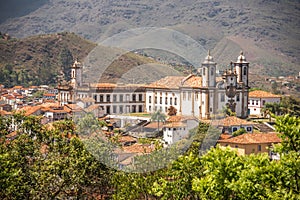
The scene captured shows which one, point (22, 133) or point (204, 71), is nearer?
point (22, 133)

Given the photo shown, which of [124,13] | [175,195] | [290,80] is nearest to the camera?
[175,195]

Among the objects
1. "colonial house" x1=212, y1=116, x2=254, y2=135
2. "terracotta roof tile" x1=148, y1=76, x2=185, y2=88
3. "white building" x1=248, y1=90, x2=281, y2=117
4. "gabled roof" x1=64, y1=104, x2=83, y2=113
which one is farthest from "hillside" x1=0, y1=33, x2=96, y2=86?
"colonial house" x1=212, y1=116, x2=254, y2=135

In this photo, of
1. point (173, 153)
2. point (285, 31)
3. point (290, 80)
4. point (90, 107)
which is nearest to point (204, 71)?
point (90, 107)

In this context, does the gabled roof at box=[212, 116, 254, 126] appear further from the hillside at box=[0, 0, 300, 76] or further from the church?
the hillside at box=[0, 0, 300, 76]

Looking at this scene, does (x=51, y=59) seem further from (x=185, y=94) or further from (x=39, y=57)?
(x=185, y=94)

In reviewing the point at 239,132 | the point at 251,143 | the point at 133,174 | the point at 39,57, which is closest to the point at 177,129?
the point at 251,143

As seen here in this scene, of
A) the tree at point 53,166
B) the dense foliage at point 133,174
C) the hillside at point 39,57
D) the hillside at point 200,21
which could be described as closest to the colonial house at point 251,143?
the dense foliage at point 133,174

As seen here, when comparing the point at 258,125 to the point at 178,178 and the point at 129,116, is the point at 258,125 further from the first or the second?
the point at 178,178
